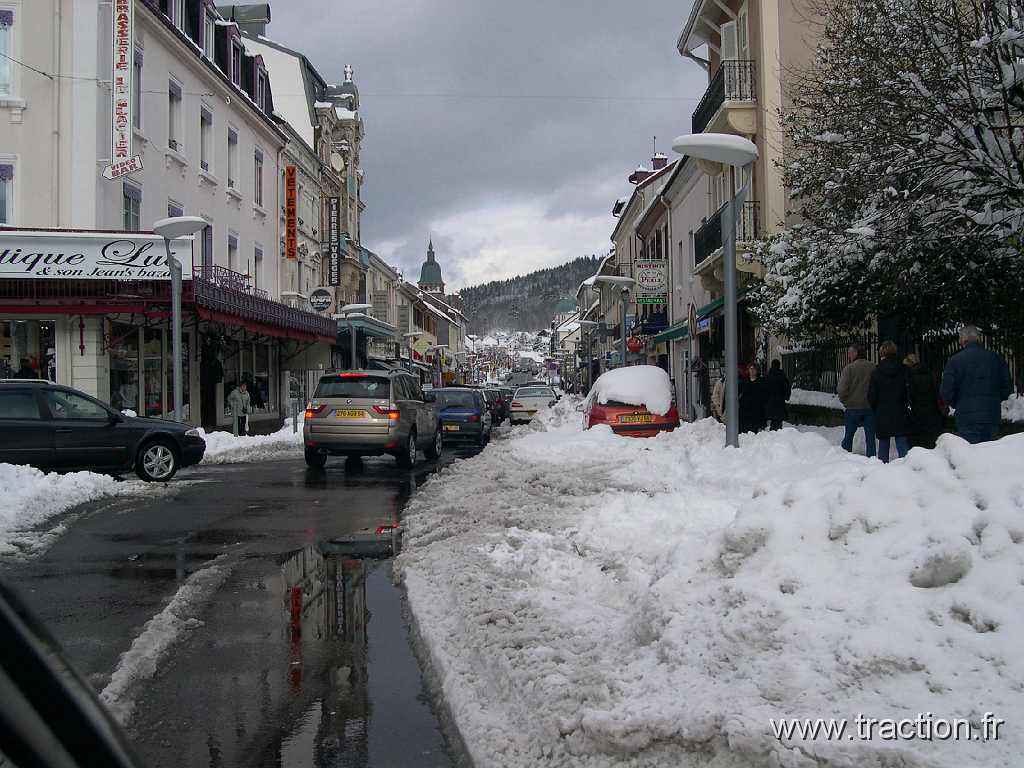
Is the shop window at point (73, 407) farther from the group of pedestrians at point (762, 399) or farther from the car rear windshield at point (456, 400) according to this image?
the car rear windshield at point (456, 400)

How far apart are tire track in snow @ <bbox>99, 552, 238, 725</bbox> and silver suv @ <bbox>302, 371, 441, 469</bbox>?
27.8 feet

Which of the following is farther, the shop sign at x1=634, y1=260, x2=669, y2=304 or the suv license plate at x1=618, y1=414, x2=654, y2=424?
the shop sign at x1=634, y1=260, x2=669, y2=304

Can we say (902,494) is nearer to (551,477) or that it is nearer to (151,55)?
(551,477)

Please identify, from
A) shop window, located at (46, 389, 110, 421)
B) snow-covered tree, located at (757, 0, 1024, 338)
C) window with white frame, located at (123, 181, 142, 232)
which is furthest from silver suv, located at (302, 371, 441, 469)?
window with white frame, located at (123, 181, 142, 232)

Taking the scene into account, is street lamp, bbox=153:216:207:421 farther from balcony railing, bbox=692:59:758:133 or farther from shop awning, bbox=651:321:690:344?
shop awning, bbox=651:321:690:344

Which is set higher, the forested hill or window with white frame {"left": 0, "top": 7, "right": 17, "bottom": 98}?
the forested hill

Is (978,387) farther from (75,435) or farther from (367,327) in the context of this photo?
(367,327)

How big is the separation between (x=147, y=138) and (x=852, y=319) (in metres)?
17.9

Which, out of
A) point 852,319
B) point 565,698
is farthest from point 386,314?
point 565,698

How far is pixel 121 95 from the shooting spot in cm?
2058

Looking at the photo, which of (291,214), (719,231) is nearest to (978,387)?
(719,231)

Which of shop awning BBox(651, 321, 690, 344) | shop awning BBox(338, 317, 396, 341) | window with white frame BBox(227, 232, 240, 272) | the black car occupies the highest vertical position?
window with white frame BBox(227, 232, 240, 272)

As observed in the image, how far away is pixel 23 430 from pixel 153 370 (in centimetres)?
1171

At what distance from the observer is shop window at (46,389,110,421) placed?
1286 centimetres
